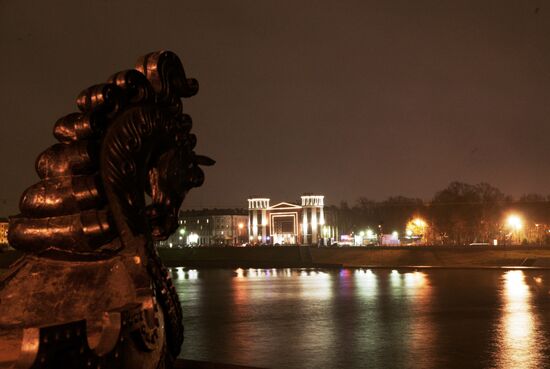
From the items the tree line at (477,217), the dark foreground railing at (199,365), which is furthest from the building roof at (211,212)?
the dark foreground railing at (199,365)

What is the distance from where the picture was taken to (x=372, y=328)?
1466 centimetres

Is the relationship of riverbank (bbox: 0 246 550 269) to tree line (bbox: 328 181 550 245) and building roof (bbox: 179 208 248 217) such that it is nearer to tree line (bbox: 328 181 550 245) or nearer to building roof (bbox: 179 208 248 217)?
tree line (bbox: 328 181 550 245)

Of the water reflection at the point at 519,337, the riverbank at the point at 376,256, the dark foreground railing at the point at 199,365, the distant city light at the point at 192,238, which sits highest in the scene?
the distant city light at the point at 192,238

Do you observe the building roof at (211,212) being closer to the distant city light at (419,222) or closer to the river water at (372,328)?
the distant city light at (419,222)

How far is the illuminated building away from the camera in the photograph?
128 metres

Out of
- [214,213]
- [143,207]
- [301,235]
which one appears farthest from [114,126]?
[214,213]

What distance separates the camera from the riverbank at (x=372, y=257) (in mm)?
48812

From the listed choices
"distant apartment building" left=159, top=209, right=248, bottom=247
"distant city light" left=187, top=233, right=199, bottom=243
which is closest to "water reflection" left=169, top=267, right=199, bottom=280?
"distant city light" left=187, top=233, right=199, bottom=243

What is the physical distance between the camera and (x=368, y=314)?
57.4 feet

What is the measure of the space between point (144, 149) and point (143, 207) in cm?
44

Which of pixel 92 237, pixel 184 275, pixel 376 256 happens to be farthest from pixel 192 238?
pixel 92 237

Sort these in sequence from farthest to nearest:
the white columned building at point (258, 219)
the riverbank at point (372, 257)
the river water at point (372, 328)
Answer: the white columned building at point (258, 219), the riverbank at point (372, 257), the river water at point (372, 328)

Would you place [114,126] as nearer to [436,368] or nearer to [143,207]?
[143,207]

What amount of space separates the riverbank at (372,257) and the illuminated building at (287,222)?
190ft
